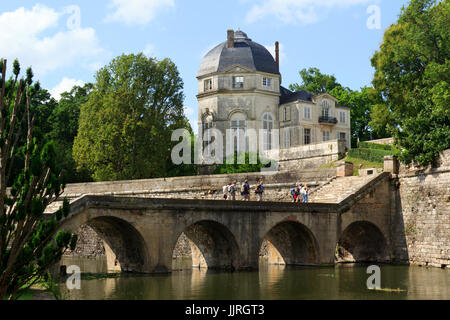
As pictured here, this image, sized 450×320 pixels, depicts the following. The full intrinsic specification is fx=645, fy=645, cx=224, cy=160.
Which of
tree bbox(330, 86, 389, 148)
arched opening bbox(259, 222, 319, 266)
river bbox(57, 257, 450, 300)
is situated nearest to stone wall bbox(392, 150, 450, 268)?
river bbox(57, 257, 450, 300)

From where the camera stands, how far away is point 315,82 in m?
70.8

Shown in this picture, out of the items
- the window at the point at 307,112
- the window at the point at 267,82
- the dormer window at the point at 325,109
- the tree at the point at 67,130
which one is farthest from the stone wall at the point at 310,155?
the tree at the point at 67,130

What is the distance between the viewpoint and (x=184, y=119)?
48.1m

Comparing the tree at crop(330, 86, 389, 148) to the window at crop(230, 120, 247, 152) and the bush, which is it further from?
the bush

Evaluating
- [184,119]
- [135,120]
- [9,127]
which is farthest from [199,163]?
[9,127]

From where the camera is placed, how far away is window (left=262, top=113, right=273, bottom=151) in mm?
55513

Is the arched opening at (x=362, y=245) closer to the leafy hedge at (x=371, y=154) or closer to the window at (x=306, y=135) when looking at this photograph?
the leafy hedge at (x=371, y=154)

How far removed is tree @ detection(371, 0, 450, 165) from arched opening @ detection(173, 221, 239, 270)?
10.0 metres

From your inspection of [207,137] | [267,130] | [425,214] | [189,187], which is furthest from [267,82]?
[425,214]

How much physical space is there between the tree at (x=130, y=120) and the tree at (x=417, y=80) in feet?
52.6

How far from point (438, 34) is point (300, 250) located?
1290 centimetres

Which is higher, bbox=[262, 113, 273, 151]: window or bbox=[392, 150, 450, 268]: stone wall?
bbox=[262, 113, 273, 151]: window
